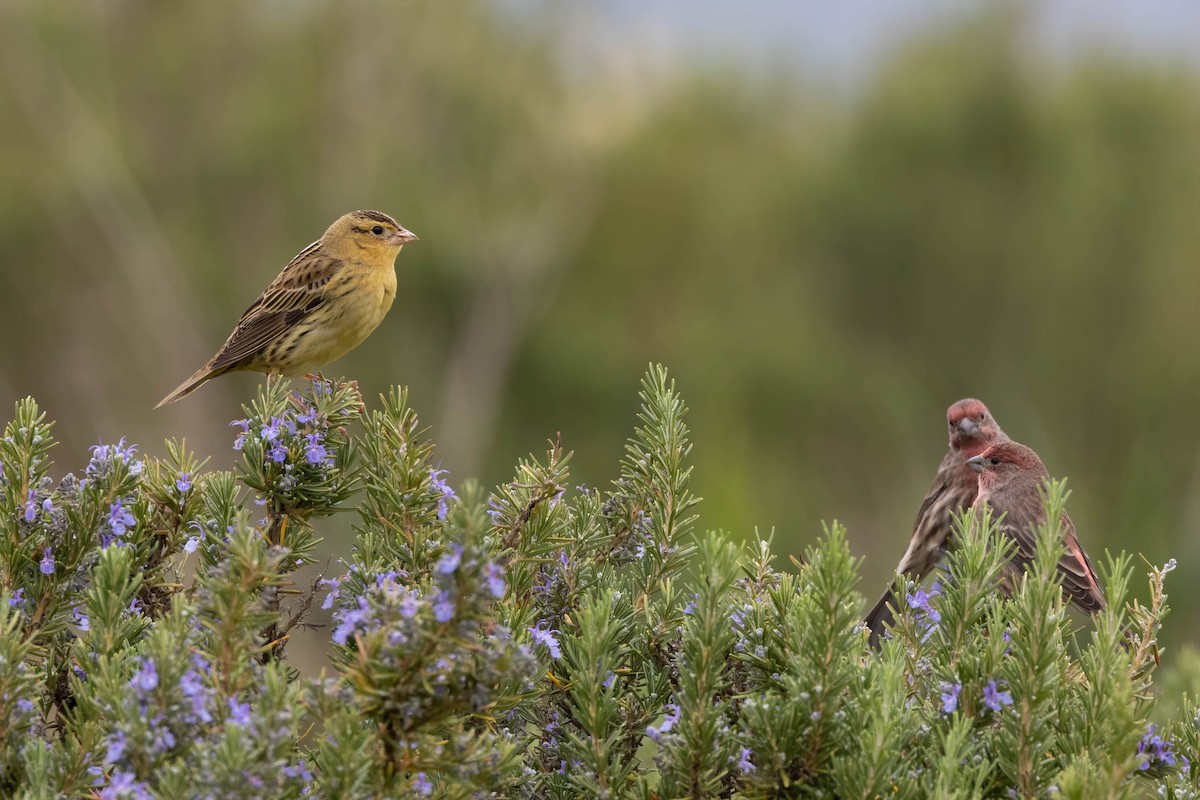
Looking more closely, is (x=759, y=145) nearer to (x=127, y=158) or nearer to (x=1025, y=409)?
(x=1025, y=409)

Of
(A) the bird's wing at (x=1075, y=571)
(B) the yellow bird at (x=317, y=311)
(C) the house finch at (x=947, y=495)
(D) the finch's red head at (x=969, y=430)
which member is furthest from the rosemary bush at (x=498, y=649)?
(D) the finch's red head at (x=969, y=430)

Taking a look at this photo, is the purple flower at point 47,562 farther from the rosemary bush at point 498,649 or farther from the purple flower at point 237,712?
the purple flower at point 237,712

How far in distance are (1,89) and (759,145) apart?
671 inches

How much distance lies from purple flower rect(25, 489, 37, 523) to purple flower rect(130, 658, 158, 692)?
1.96 feet

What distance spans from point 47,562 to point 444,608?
2.84ft

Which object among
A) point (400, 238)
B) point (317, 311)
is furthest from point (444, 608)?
point (400, 238)

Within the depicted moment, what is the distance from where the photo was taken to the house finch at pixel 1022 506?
4457 mm

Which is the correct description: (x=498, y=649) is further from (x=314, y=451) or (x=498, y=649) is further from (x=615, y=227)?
(x=615, y=227)

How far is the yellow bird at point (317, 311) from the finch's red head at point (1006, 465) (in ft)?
7.60

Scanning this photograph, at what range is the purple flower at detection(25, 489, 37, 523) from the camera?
2.25 meters

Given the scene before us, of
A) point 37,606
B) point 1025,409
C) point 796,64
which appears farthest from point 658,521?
point 796,64

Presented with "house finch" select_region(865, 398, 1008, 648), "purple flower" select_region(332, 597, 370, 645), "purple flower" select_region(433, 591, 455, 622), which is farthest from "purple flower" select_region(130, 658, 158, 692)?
"house finch" select_region(865, 398, 1008, 648)

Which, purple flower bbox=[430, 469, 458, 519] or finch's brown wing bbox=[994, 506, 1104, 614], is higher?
finch's brown wing bbox=[994, 506, 1104, 614]

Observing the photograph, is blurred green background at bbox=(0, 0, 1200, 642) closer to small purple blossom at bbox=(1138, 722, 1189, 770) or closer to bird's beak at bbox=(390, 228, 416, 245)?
bird's beak at bbox=(390, 228, 416, 245)
